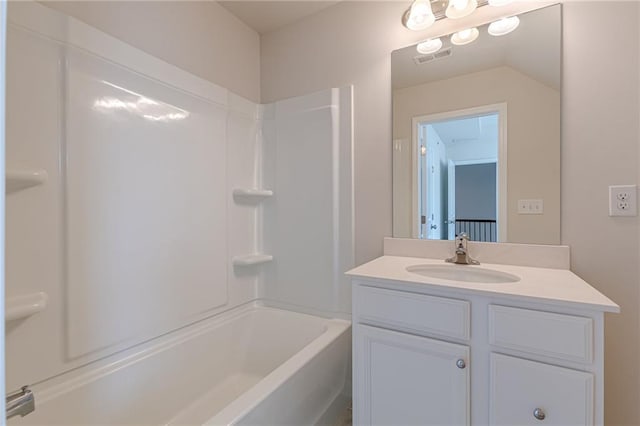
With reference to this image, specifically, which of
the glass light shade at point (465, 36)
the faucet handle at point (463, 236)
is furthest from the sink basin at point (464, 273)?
the glass light shade at point (465, 36)

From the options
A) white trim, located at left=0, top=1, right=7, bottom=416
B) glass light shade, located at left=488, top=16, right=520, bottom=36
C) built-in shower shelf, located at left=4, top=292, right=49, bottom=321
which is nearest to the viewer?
white trim, located at left=0, top=1, right=7, bottom=416

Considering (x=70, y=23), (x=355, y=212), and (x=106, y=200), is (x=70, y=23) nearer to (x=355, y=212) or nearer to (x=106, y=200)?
(x=106, y=200)

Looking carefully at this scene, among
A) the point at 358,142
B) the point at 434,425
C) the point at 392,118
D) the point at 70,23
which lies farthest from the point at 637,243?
the point at 70,23

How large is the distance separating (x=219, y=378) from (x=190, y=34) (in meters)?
1.99

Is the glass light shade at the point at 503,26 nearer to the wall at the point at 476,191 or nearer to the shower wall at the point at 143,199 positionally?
the wall at the point at 476,191

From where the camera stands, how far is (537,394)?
3.02 feet

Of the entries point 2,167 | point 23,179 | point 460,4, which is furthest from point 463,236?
point 23,179

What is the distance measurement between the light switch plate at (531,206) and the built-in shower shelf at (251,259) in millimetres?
1479

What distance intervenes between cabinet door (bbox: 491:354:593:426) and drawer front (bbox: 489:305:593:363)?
0.16ft

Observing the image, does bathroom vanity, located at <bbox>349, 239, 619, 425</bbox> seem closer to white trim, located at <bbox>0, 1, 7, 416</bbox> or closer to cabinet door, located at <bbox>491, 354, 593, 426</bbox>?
cabinet door, located at <bbox>491, 354, 593, 426</bbox>

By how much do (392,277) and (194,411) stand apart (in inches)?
49.3

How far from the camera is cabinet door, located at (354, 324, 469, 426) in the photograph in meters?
1.05

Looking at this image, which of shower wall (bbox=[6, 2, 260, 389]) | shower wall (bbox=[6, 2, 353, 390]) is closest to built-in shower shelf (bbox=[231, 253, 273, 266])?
shower wall (bbox=[6, 2, 353, 390])

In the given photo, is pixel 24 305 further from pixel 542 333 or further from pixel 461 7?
pixel 461 7
